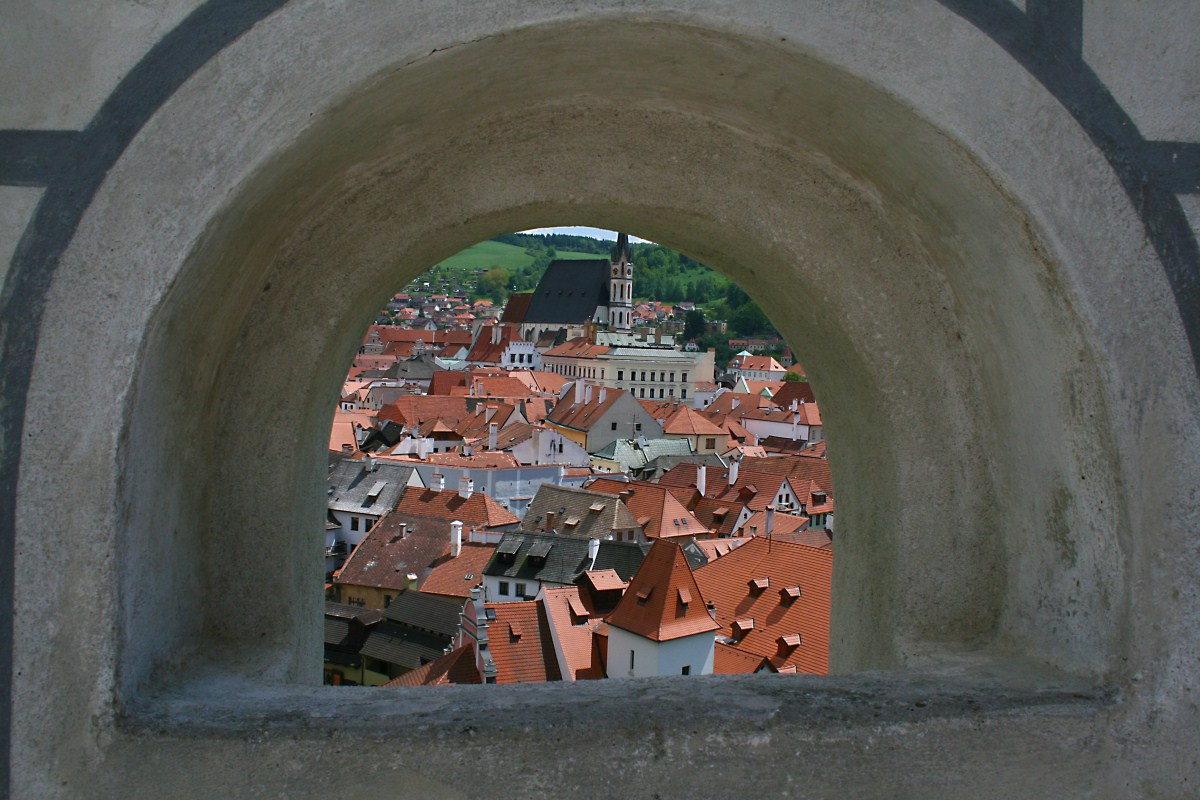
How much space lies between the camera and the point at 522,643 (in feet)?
72.2

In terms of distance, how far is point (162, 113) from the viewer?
1.97 metres

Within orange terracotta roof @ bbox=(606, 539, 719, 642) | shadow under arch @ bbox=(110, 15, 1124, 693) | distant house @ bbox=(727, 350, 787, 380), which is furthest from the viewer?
distant house @ bbox=(727, 350, 787, 380)

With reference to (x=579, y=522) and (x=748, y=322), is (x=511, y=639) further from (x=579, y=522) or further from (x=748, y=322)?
(x=748, y=322)

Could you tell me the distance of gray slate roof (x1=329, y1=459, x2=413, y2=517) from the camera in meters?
39.3

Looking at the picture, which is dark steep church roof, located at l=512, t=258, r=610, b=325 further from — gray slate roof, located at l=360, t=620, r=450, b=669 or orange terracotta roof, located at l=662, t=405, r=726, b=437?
gray slate roof, located at l=360, t=620, r=450, b=669

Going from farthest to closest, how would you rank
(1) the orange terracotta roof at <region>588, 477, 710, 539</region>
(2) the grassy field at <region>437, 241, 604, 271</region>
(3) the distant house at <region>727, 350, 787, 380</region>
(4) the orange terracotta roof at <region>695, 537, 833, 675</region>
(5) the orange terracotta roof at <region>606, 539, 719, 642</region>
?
(2) the grassy field at <region>437, 241, 604, 271</region>, (3) the distant house at <region>727, 350, 787, 380</region>, (1) the orange terracotta roof at <region>588, 477, 710, 539</region>, (4) the orange terracotta roof at <region>695, 537, 833, 675</region>, (5) the orange terracotta roof at <region>606, 539, 719, 642</region>

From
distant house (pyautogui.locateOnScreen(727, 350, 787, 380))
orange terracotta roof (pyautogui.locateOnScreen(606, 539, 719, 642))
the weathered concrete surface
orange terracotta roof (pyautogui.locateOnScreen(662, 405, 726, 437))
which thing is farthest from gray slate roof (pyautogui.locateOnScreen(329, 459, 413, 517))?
distant house (pyautogui.locateOnScreen(727, 350, 787, 380))

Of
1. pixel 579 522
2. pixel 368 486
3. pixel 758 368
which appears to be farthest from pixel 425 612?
pixel 758 368

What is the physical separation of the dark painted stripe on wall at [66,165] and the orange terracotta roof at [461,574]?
1081 inches

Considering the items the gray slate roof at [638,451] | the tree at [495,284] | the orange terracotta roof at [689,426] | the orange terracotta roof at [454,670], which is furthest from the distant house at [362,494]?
the tree at [495,284]

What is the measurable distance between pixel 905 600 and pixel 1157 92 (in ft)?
4.62

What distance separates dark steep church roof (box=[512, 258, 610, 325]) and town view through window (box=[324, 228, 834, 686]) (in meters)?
9.71

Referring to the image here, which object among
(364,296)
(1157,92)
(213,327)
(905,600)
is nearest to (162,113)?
(213,327)

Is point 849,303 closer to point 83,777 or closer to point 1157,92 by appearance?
point 1157,92
